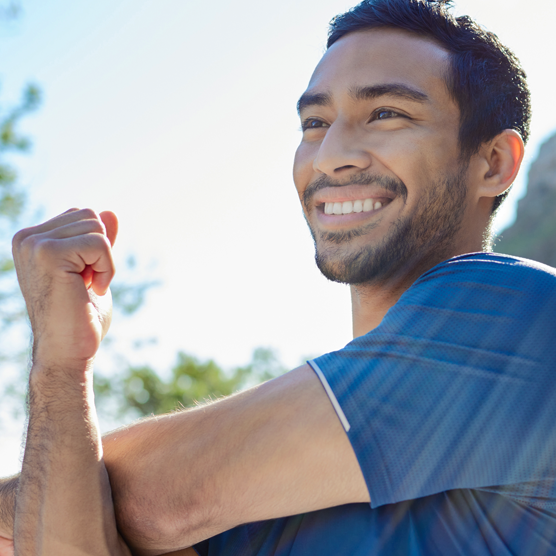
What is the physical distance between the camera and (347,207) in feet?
7.35

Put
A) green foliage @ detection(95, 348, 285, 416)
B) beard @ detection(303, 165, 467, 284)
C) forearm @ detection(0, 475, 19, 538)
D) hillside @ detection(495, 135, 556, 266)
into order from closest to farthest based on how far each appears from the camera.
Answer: forearm @ detection(0, 475, 19, 538) → beard @ detection(303, 165, 467, 284) → green foliage @ detection(95, 348, 285, 416) → hillside @ detection(495, 135, 556, 266)

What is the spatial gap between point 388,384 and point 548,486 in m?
0.48

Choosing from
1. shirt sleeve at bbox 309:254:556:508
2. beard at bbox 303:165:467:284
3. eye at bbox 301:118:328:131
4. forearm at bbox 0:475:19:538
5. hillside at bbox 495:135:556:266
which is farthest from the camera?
hillside at bbox 495:135:556:266

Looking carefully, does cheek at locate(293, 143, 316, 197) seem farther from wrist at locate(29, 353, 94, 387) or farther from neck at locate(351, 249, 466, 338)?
wrist at locate(29, 353, 94, 387)

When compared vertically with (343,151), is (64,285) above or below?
below

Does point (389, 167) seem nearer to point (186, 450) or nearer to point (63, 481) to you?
point (186, 450)

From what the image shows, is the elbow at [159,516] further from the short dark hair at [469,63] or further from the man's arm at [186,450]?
the short dark hair at [469,63]

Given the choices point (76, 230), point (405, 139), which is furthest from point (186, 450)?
point (405, 139)

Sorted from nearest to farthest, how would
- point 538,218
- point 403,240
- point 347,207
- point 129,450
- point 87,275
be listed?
point 129,450 → point 87,275 → point 403,240 → point 347,207 → point 538,218

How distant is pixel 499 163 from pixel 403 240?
2.05ft

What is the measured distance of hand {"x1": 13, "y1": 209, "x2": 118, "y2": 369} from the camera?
60.2 inches

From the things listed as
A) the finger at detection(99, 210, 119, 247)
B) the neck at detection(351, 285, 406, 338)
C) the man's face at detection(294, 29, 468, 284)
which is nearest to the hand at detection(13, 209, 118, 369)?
the finger at detection(99, 210, 119, 247)

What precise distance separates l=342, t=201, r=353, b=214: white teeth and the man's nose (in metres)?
0.12

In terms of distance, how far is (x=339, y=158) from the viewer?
219cm
